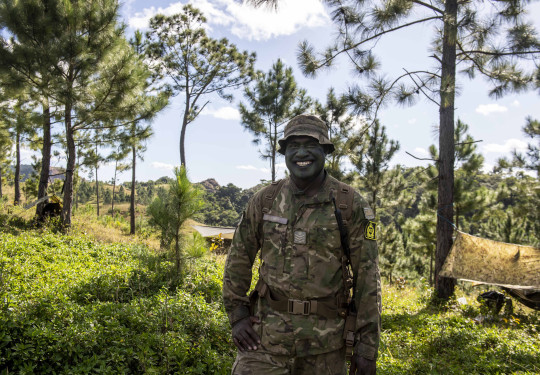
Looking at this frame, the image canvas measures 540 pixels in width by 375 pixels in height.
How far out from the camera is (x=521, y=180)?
1661cm

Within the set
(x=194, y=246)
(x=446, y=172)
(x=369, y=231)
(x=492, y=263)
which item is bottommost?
(x=492, y=263)

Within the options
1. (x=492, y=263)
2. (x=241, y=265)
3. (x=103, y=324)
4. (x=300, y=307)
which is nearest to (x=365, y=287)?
(x=300, y=307)

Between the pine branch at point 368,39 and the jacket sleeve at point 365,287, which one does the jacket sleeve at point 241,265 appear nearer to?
the jacket sleeve at point 365,287

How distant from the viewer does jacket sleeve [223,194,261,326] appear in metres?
2.26

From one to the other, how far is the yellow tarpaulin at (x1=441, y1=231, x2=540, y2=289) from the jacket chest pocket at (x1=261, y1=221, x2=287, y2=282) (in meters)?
6.01

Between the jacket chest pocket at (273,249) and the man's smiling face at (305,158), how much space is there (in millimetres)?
346

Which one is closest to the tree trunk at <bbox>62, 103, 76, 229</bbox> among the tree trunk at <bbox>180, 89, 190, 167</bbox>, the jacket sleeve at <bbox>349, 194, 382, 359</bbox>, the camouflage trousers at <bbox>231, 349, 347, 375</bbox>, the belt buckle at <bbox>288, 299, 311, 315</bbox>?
the tree trunk at <bbox>180, 89, 190, 167</bbox>

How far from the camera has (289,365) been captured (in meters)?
2.03

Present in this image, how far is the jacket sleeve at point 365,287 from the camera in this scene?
198 cm

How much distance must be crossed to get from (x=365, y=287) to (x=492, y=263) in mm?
6630

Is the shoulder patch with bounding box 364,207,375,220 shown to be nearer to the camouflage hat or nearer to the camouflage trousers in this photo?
the camouflage hat

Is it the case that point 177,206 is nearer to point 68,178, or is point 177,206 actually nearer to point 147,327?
point 147,327

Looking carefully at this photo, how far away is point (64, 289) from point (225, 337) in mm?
2417

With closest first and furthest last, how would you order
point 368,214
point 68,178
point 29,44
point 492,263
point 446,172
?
point 368,214 → point 492,263 → point 446,172 → point 29,44 → point 68,178
